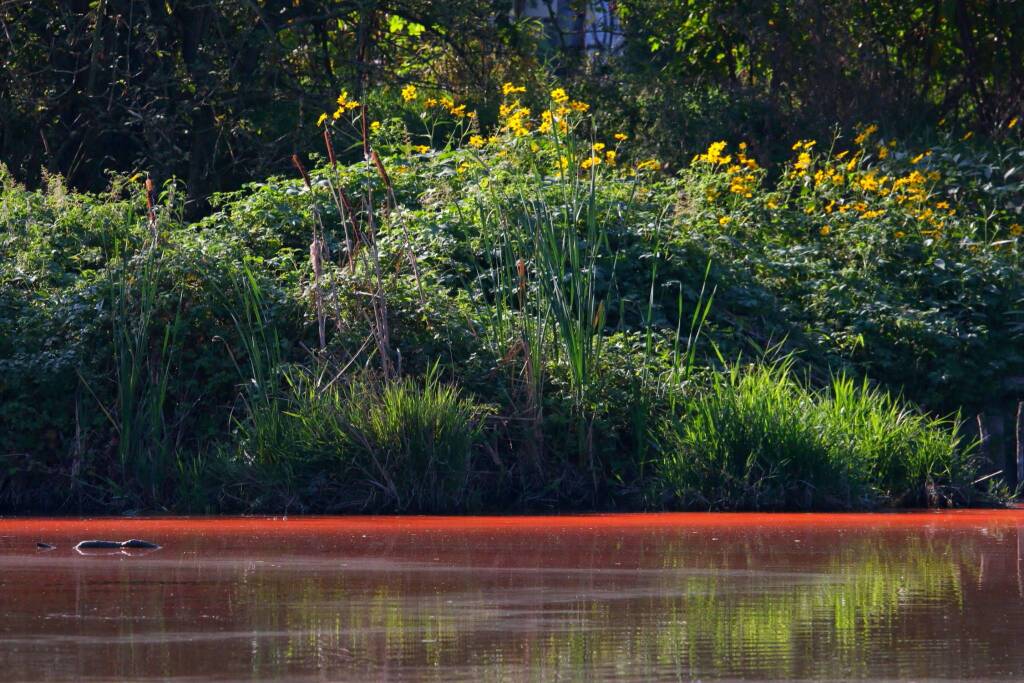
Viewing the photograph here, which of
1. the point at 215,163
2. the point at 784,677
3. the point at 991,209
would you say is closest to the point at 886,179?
the point at 991,209

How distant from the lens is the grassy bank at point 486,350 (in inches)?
387

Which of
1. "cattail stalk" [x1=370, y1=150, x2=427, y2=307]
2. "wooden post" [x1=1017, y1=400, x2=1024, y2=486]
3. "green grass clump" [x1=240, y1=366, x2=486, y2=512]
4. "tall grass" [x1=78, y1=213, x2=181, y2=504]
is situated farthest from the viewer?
"wooden post" [x1=1017, y1=400, x2=1024, y2=486]

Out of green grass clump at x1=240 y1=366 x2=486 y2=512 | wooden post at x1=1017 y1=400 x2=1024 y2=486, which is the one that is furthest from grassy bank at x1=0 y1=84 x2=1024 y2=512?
wooden post at x1=1017 y1=400 x2=1024 y2=486

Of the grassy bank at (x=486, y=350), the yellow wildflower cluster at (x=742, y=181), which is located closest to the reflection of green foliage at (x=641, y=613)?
the grassy bank at (x=486, y=350)

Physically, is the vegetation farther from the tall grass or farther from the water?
the water

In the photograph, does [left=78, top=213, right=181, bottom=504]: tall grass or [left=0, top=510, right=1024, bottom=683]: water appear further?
[left=78, top=213, right=181, bottom=504]: tall grass

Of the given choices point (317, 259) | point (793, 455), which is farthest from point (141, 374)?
point (793, 455)

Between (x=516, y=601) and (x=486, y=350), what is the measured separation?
15.2 ft

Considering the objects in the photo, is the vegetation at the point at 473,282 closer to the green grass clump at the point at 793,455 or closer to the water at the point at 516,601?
the green grass clump at the point at 793,455

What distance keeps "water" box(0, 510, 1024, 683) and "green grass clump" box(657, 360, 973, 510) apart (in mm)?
835

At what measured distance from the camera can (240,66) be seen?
15891 mm

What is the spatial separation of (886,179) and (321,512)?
6912 millimetres

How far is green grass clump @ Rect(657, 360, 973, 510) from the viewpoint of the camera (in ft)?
32.1

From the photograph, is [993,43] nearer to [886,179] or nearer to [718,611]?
[886,179]
